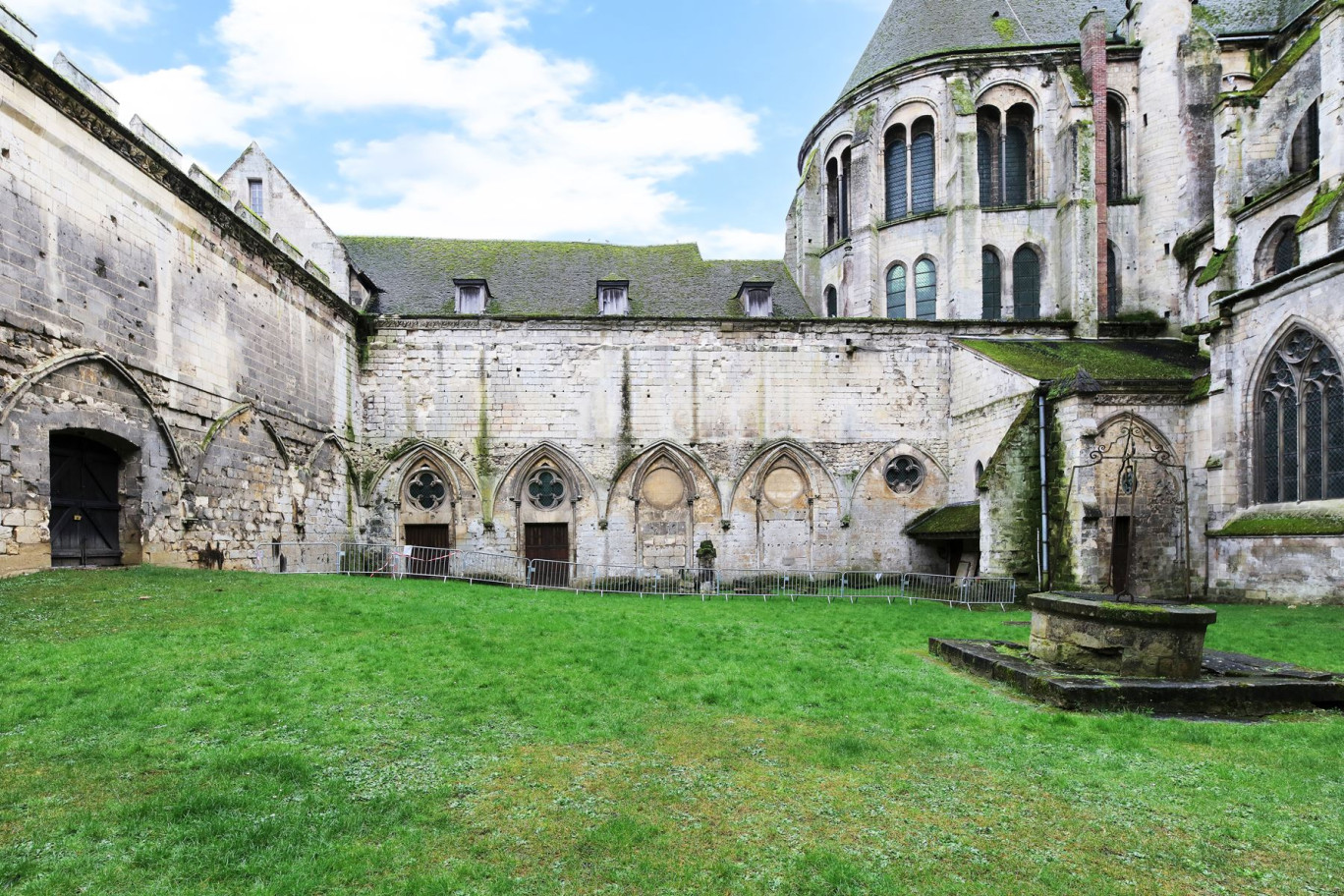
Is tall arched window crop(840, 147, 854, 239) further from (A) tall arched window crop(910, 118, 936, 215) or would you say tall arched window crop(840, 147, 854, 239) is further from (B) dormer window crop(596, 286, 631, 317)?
(B) dormer window crop(596, 286, 631, 317)

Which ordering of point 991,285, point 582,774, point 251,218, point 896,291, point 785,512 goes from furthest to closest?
1. point 896,291
2. point 991,285
3. point 785,512
4. point 251,218
5. point 582,774

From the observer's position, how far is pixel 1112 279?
76.5ft

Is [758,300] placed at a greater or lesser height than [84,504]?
greater

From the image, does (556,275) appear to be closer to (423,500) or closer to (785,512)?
(423,500)

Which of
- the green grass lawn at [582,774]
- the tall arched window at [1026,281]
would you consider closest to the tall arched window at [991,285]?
the tall arched window at [1026,281]

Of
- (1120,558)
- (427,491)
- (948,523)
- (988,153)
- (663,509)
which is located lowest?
(1120,558)

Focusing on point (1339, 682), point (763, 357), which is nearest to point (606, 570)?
point (763, 357)

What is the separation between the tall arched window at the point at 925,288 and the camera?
23969 mm

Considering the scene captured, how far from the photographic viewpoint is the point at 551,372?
2023 centimetres

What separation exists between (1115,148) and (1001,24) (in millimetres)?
5771

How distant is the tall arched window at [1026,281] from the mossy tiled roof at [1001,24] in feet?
22.2

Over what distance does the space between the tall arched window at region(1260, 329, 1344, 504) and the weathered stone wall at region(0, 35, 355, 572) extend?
824 inches

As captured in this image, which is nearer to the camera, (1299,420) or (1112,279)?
(1299,420)

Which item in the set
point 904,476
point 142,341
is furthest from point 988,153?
point 142,341
